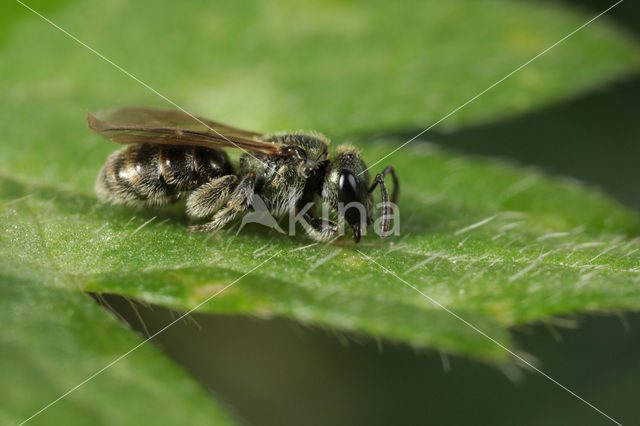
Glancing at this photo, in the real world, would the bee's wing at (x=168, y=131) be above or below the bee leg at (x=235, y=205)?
above

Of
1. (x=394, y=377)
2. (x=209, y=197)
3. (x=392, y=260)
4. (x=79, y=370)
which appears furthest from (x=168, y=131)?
(x=394, y=377)

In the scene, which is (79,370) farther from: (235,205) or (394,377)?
(394,377)

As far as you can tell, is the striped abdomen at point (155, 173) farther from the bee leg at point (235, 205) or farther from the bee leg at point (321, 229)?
the bee leg at point (321, 229)

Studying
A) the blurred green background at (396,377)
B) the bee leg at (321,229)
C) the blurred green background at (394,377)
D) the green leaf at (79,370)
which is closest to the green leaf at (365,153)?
the bee leg at (321,229)

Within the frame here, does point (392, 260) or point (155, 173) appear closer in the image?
point (392, 260)

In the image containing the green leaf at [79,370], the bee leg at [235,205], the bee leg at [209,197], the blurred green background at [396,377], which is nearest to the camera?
the green leaf at [79,370]
